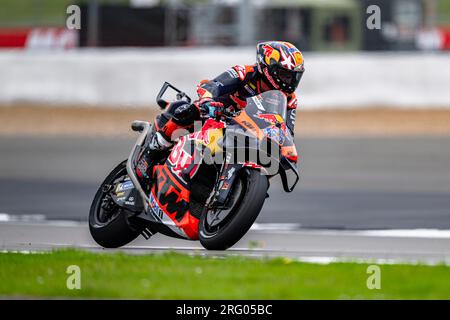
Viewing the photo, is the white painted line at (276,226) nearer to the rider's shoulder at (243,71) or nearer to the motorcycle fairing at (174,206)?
the motorcycle fairing at (174,206)

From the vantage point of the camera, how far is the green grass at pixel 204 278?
692cm

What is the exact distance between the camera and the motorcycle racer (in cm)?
834

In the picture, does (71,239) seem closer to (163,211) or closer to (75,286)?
(163,211)

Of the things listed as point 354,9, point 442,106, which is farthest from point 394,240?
point 354,9

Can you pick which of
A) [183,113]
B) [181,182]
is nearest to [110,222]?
[181,182]

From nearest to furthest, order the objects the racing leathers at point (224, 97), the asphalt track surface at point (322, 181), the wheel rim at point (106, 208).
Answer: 1. the racing leathers at point (224, 97)
2. the wheel rim at point (106, 208)
3. the asphalt track surface at point (322, 181)

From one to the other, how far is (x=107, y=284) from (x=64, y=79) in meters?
13.9

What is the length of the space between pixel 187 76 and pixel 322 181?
6454mm

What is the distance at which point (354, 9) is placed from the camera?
80.9ft

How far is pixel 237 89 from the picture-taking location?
8570 mm

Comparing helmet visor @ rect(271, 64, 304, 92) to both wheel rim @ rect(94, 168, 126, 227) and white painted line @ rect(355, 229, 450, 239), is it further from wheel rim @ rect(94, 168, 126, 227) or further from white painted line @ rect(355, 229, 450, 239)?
white painted line @ rect(355, 229, 450, 239)

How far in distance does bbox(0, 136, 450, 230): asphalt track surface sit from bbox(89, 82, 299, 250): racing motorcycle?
2.09 m

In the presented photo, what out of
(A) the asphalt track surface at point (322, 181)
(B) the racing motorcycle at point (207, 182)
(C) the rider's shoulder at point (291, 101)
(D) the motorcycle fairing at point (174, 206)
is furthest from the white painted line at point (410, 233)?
(D) the motorcycle fairing at point (174, 206)

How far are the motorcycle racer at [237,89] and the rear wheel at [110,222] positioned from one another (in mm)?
331
